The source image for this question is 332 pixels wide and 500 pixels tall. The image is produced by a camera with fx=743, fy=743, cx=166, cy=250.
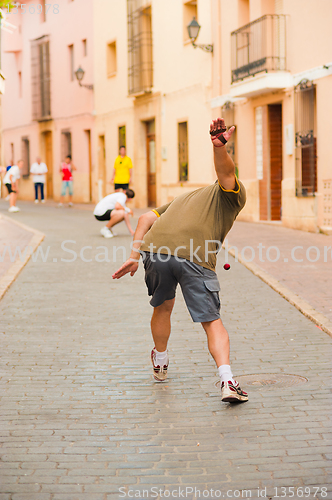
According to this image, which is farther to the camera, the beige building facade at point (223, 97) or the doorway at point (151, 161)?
the doorway at point (151, 161)

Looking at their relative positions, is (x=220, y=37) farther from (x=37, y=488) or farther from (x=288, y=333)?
(x=37, y=488)

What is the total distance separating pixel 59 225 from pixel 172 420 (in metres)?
15.1

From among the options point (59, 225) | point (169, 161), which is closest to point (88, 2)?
point (169, 161)

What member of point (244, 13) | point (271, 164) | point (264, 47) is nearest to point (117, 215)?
point (271, 164)

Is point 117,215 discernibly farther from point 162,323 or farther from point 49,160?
point 49,160

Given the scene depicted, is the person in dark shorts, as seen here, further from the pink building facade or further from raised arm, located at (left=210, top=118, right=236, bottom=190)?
the pink building facade

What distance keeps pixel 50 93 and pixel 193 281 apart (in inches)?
1278

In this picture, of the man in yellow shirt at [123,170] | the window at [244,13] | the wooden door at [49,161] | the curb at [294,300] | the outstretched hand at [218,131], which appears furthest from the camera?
the wooden door at [49,161]

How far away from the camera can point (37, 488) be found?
3.49 metres

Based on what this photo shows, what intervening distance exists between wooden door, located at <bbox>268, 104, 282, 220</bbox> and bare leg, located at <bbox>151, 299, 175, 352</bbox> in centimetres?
1484

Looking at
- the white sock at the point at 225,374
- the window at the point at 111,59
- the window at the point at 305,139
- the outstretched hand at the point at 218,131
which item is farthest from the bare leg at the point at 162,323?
the window at the point at 111,59

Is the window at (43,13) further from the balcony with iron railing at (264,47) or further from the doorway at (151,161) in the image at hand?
the balcony with iron railing at (264,47)

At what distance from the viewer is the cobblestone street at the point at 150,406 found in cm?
358

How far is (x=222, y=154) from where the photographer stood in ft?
14.2
